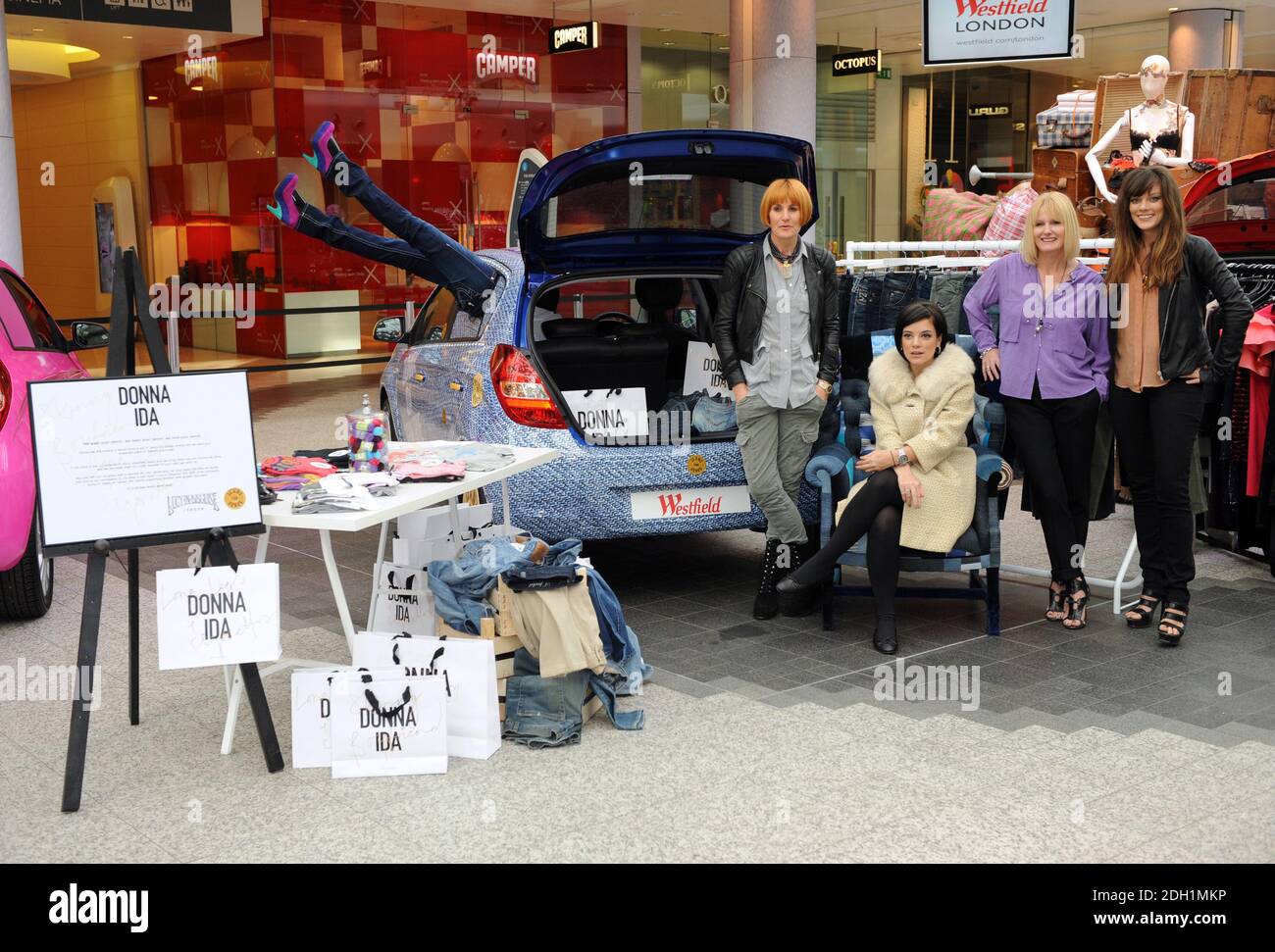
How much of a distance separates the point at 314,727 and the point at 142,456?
0.93 meters

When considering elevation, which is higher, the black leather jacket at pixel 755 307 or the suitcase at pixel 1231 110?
the suitcase at pixel 1231 110

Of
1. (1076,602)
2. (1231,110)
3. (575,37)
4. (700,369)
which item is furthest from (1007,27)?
(575,37)

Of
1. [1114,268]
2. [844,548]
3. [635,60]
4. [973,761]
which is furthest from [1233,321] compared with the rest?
[635,60]

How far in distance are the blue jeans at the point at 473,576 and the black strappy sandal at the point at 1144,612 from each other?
7.74ft

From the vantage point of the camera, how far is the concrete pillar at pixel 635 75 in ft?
65.8

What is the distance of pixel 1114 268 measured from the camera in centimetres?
544

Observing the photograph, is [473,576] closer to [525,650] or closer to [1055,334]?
[525,650]

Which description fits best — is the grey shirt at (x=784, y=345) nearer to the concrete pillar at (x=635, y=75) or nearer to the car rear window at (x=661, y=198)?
the car rear window at (x=661, y=198)

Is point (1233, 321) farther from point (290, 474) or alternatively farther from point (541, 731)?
→ point (290, 474)

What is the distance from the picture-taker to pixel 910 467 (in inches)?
213

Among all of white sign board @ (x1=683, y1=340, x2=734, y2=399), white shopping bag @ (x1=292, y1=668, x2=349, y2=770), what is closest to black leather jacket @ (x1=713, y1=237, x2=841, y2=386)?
white sign board @ (x1=683, y1=340, x2=734, y2=399)

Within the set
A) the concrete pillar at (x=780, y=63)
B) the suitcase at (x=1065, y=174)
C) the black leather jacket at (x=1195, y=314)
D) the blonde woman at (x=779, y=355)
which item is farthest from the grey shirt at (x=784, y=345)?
the concrete pillar at (x=780, y=63)

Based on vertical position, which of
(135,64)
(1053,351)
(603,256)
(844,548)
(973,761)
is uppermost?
(135,64)

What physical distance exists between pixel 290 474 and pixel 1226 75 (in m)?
8.07
